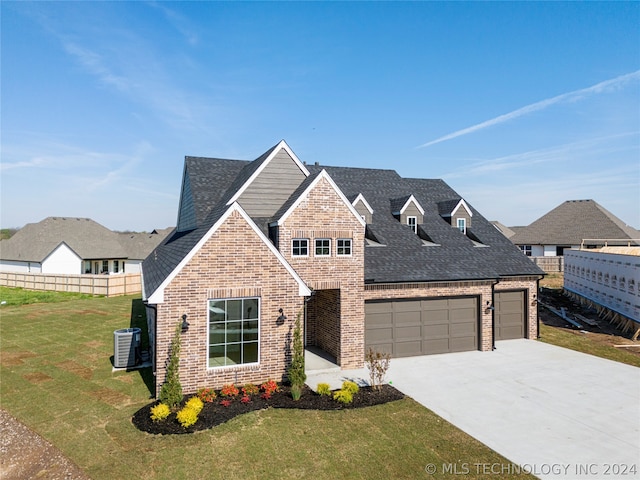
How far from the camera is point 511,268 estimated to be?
738 inches

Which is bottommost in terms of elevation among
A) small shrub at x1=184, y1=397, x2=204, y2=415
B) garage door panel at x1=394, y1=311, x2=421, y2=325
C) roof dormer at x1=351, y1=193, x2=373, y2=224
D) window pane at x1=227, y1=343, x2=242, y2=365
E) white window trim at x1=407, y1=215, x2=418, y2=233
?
small shrub at x1=184, y1=397, x2=204, y2=415

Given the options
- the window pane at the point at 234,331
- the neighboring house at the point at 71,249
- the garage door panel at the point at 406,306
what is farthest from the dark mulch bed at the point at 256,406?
the neighboring house at the point at 71,249

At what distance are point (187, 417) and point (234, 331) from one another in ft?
10.1

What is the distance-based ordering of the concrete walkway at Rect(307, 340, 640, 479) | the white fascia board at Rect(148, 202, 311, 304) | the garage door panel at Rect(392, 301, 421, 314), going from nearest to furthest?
the concrete walkway at Rect(307, 340, 640, 479) < the white fascia board at Rect(148, 202, 311, 304) < the garage door panel at Rect(392, 301, 421, 314)

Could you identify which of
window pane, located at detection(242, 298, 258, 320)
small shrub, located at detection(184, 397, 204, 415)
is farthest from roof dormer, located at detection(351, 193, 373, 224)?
small shrub, located at detection(184, 397, 204, 415)

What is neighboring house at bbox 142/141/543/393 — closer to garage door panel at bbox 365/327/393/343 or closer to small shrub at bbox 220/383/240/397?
garage door panel at bbox 365/327/393/343

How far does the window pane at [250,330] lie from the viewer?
12.1 metres

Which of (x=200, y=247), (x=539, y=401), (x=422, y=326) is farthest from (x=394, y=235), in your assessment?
(x=200, y=247)

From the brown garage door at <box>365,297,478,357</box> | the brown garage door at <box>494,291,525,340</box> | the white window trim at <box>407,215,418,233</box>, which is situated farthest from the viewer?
the white window trim at <box>407,215,418,233</box>

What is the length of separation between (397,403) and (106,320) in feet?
60.7

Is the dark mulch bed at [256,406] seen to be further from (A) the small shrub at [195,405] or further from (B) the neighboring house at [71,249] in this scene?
(B) the neighboring house at [71,249]

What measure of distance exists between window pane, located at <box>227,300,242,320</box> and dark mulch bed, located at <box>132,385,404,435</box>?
234 cm

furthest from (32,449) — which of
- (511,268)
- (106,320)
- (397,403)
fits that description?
(511,268)

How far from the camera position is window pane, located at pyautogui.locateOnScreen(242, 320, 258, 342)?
12.1 m
